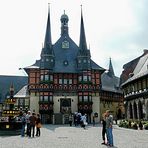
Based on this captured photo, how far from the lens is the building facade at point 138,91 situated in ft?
129

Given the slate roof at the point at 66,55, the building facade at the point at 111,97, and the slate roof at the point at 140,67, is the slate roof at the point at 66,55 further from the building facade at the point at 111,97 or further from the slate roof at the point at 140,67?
the slate roof at the point at 140,67

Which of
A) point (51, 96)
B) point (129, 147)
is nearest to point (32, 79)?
point (51, 96)

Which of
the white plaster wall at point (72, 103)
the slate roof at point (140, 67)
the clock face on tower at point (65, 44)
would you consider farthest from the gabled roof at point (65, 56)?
the slate roof at point (140, 67)

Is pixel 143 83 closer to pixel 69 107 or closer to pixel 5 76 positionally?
pixel 69 107

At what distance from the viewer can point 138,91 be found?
42.3 m

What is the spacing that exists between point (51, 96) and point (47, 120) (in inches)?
193

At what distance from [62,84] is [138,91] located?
2187cm

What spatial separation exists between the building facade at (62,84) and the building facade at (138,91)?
448 inches

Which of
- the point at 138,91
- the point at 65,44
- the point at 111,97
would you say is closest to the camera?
the point at 138,91

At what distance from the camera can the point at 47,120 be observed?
192 feet

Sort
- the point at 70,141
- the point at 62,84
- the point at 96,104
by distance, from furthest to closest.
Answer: the point at 96,104 < the point at 62,84 < the point at 70,141

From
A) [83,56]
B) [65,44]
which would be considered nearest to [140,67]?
[83,56]

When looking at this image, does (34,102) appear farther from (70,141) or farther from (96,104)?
(70,141)

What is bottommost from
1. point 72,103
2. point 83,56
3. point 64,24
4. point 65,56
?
point 72,103
